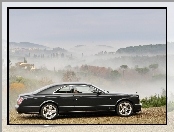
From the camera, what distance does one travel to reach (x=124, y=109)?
17.4 metres

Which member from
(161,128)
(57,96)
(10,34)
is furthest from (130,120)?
(10,34)

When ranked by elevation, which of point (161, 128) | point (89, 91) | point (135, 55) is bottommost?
point (161, 128)

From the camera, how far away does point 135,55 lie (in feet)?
57.6

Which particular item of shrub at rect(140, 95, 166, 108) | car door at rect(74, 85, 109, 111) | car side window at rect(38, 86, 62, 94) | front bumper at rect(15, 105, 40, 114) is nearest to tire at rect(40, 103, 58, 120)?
front bumper at rect(15, 105, 40, 114)

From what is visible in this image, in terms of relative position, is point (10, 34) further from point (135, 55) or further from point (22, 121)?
point (135, 55)

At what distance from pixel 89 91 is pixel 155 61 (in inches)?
A: 91.8

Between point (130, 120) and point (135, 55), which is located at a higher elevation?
point (135, 55)

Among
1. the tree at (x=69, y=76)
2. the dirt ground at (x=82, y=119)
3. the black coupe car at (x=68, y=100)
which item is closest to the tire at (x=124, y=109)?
the black coupe car at (x=68, y=100)

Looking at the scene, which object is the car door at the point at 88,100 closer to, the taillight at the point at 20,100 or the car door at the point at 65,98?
the car door at the point at 65,98

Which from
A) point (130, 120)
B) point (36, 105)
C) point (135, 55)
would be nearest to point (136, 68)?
point (135, 55)

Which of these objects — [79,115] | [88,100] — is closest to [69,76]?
[88,100]

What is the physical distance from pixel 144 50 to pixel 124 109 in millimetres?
1974

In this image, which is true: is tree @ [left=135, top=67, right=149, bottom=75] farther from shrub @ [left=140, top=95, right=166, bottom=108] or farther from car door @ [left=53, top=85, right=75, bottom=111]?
car door @ [left=53, top=85, right=75, bottom=111]

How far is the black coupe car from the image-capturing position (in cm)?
1708
